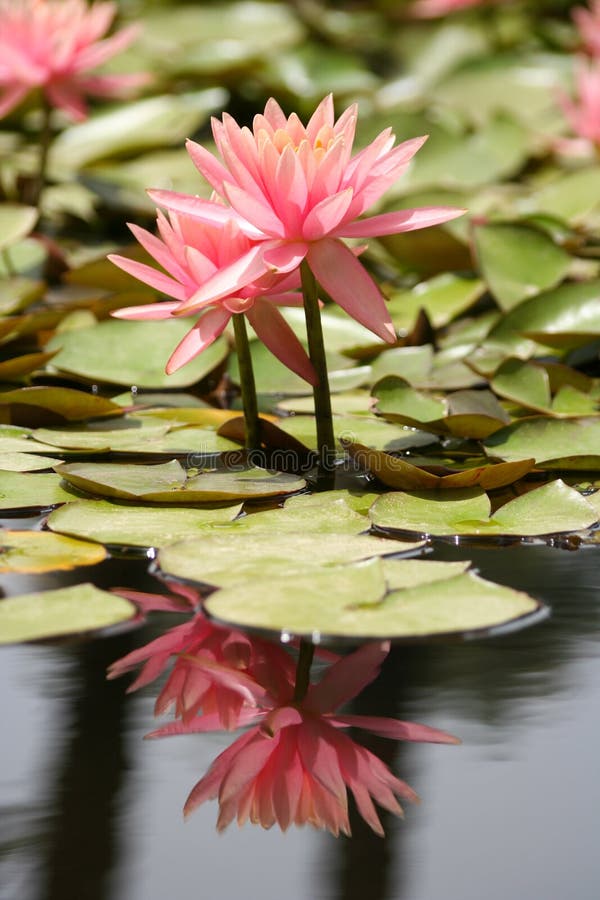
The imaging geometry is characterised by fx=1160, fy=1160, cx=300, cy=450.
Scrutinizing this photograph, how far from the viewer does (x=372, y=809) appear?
2.19 feet

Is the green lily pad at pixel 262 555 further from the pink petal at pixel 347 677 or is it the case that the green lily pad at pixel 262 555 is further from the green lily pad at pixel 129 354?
the green lily pad at pixel 129 354

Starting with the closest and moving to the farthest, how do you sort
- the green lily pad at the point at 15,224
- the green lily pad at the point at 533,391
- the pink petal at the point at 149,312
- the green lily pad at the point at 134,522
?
the green lily pad at the point at 134,522
the pink petal at the point at 149,312
the green lily pad at the point at 533,391
the green lily pad at the point at 15,224

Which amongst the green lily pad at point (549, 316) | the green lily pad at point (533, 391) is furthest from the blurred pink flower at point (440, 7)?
the green lily pad at point (533, 391)

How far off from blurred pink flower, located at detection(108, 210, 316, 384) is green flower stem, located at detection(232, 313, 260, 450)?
0.04 metres

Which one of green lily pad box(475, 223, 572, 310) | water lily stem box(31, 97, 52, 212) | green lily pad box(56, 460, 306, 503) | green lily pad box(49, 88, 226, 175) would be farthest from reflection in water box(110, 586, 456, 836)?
green lily pad box(49, 88, 226, 175)

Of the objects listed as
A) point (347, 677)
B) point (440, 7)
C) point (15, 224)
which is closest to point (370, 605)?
point (347, 677)

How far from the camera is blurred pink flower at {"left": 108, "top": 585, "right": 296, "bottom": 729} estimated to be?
776 millimetres

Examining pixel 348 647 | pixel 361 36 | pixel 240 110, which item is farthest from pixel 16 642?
pixel 361 36

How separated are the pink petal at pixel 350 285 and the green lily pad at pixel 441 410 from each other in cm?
22

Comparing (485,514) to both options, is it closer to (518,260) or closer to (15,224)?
(518,260)

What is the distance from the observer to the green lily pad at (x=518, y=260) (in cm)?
169

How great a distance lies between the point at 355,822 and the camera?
0.65 metres

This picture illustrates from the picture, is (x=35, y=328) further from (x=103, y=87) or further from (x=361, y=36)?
(x=361, y=36)

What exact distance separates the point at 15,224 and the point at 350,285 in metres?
0.91
